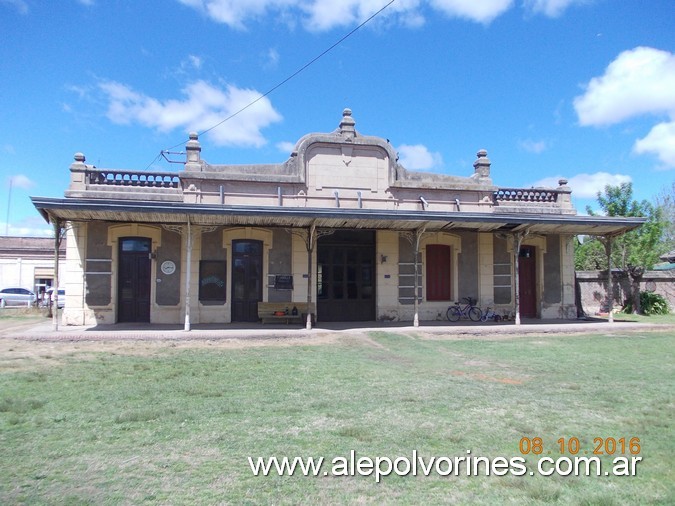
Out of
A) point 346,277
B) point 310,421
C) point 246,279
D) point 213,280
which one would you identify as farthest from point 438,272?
point 310,421

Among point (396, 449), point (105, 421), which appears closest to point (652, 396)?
point (396, 449)

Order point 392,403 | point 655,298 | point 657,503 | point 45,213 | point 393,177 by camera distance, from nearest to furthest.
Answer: point 657,503 < point 392,403 < point 45,213 < point 393,177 < point 655,298

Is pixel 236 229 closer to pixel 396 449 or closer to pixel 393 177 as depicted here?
pixel 393 177

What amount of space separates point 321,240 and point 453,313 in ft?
15.4

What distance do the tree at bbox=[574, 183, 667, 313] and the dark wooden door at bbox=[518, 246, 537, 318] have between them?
7.23ft

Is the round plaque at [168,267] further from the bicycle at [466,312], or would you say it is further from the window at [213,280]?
the bicycle at [466,312]

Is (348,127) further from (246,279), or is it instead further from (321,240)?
(246,279)

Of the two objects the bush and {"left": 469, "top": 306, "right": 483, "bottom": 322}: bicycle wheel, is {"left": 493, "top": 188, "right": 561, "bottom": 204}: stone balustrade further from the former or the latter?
the bush

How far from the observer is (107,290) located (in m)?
13.0

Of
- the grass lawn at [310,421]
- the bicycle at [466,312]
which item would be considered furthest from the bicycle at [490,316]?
the grass lawn at [310,421]

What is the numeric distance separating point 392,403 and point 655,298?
17.6 m

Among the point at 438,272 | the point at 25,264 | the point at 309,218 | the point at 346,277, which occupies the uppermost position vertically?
the point at 309,218

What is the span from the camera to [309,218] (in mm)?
11906

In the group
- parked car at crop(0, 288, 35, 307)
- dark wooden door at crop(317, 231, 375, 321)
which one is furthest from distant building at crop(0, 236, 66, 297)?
dark wooden door at crop(317, 231, 375, 321)
